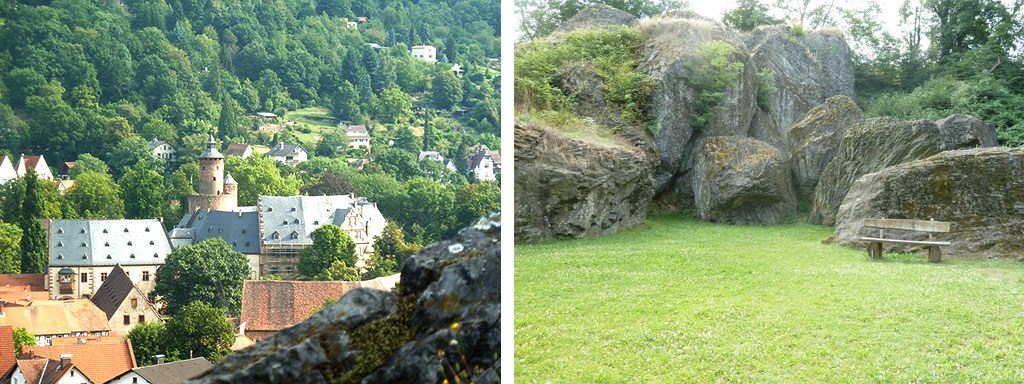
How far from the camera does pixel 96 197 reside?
1785mm

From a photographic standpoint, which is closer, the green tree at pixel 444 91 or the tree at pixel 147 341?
the tree at pixel 147 341

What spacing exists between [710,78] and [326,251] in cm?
529

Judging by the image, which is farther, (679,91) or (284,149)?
(679,91)

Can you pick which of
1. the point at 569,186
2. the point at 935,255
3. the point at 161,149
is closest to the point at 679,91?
the point at 569,186

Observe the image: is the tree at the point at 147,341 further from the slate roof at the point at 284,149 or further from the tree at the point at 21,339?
the slate roof at the point at 284,149

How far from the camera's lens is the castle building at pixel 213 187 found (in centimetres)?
→ 194

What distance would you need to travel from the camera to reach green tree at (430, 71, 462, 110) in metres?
2.46

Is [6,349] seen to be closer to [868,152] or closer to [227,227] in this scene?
[227,227]

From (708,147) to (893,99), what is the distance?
5.67ft

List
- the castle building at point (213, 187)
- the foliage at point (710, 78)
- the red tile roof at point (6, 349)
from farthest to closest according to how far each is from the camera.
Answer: the foliage at point (710, 78), the castle building at point (213, 187), the red tile roof at point (6, 349)

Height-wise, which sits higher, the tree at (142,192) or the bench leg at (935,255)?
the tree at (142,192)

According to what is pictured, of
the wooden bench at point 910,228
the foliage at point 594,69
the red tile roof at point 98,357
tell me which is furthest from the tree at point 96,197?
the wooden bench at point 910,228

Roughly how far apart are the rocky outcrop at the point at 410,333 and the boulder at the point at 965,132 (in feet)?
14.6

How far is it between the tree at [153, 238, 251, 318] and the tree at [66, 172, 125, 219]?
0.19m
